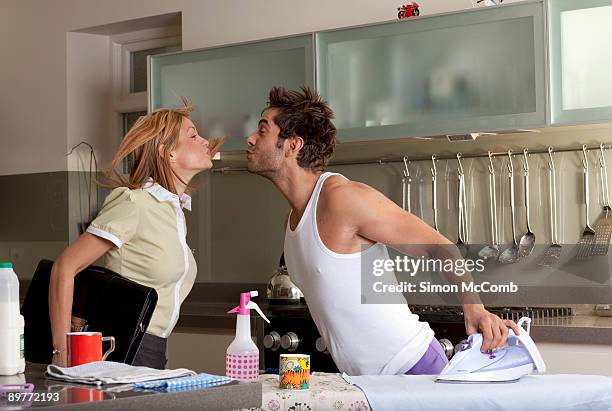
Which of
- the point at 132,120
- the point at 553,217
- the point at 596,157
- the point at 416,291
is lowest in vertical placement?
the point at 416,291

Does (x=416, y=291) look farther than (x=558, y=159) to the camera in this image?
Yes

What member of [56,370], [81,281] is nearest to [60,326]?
[81,281]

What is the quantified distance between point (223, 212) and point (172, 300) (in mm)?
1860

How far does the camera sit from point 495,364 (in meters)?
1.99

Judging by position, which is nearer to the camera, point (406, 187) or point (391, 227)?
point (391, 227)

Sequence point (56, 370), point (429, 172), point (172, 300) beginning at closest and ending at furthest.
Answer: point (56, 370), point (172, 300), point (429, 172)

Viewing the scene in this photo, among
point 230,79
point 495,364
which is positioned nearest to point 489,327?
point 495,364

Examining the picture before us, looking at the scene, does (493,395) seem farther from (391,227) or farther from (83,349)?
(83,349)

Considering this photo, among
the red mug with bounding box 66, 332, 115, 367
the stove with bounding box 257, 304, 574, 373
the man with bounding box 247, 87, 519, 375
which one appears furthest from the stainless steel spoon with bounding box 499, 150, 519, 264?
the red mug with bounding box 66, 332, 115, 367

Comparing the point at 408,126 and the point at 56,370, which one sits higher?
the point at 408,126

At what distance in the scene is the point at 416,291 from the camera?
13.2ft

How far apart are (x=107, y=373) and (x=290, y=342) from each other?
182cm

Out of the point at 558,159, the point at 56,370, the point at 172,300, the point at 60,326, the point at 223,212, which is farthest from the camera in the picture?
the point at 223,212

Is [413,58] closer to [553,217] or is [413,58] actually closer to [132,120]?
[553,217]
